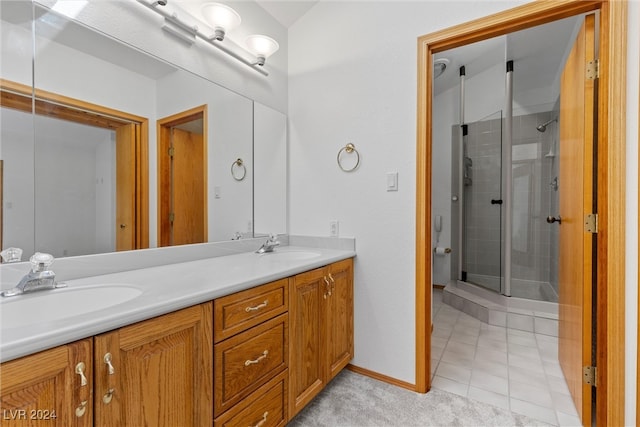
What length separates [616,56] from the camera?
1256mm

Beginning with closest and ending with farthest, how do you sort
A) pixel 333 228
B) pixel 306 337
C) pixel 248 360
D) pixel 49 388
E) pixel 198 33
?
pixel 49 388, pixel 248 360, pixel 306 337, pixel 198 33, pixel 333 228

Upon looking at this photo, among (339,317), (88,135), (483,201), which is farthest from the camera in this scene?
(483,201)

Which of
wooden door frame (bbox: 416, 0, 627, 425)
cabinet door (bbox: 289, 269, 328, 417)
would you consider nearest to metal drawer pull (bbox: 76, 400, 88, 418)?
cabinet door (bbox: 289, 269, 328, 417)

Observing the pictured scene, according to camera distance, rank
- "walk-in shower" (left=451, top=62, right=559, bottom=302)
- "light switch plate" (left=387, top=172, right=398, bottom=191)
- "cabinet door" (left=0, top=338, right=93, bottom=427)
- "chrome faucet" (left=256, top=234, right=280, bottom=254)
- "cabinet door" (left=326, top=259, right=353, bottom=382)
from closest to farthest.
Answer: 1. "cabinet door" (left=0, top=338, right=93, bottom=427)
2. "cabinet door" (left=326, top=259, right=353, bottom=382)
3. "light switch plate" (left=387, top=172, right=398, bottom=191)
4. "chrome faucet" (left=256, top=234, right=280, bottom=254)
5. "walk-in shower" (left=451, top=62, right=559, bottom=302)

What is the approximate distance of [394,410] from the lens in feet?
5.21

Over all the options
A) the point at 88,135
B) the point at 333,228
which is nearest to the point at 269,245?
the point at 333,228

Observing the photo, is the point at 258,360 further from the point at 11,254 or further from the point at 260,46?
the point at 260,46

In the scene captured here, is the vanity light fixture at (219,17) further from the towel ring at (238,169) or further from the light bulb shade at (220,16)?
the towel ring at (238,169)

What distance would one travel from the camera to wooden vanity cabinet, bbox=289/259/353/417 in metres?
1.42

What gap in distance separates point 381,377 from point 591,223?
4.79ft

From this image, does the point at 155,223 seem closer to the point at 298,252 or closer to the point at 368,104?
the point at 298,252

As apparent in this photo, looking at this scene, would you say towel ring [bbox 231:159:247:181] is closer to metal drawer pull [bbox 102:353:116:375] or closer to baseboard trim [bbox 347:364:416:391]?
metal drawer pull [bbox 102:353:116:375]

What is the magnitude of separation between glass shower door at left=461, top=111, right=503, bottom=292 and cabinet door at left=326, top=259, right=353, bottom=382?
6.63 feet

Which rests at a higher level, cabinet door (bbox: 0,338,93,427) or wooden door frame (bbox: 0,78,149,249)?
wooden door frame (bbox: 0,78,149,249)
